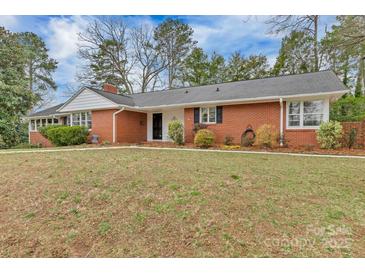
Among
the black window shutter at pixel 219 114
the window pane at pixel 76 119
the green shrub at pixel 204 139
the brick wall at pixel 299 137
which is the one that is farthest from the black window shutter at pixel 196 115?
the window pane at pixel 76 119

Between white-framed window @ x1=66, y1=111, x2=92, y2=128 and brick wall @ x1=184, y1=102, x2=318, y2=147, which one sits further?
white-framed window @ x1=66, y1=111, x2=92, y2=128

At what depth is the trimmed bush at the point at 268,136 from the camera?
381 inches

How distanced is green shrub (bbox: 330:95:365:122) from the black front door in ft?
38.0

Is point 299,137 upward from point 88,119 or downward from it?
downward

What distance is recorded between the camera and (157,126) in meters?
15.2

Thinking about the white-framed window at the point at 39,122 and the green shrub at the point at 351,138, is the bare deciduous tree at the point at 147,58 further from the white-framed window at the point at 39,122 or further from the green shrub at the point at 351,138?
the green shrub at the point at 351,138

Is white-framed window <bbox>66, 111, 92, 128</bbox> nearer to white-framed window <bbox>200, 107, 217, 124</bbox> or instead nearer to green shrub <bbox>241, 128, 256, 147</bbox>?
white-framed window <bbox>200, 107, 217, 124</bbox>

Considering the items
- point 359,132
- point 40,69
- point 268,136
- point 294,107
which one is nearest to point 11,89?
point 40,69

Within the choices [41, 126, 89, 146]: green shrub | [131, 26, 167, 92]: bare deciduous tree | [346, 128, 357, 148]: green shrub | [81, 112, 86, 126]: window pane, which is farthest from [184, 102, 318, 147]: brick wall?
[131, 26, 167, 92]: bare deciduous tree

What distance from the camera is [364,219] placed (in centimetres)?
309

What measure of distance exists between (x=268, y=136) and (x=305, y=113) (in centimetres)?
233

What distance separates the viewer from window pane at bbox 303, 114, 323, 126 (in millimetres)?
9898

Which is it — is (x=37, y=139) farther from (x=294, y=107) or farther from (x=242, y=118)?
(x=294, y=107)
